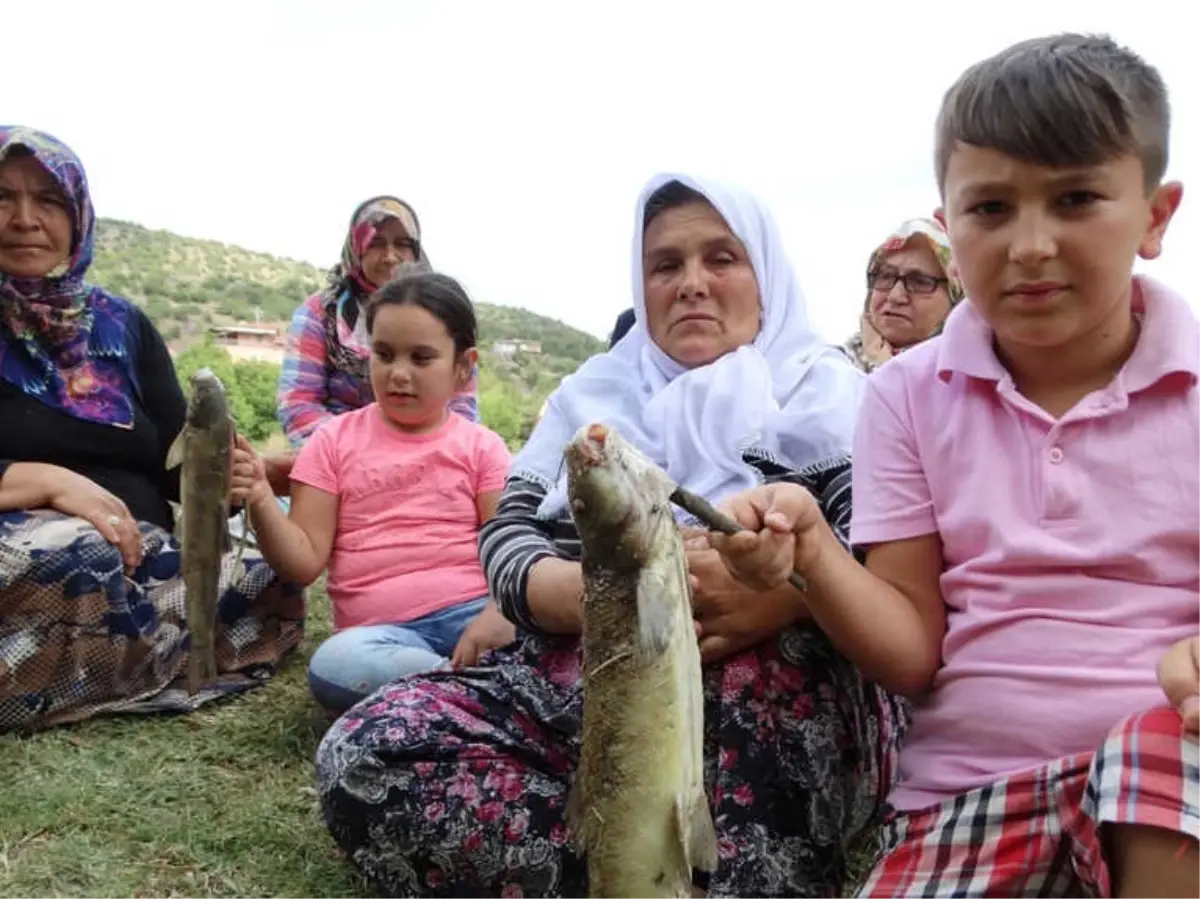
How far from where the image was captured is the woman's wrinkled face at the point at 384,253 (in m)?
6.63

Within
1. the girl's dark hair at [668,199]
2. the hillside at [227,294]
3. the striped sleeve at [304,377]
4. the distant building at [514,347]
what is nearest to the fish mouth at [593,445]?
the girl's dark hair at [668,199]

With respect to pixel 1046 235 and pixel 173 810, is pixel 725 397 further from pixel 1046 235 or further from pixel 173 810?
pixel 173 810

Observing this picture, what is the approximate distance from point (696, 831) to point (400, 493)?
108 inches

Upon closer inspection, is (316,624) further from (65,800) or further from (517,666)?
(517,666)

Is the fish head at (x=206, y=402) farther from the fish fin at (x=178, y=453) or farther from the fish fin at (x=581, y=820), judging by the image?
the fish fin at (x=581, y=820)

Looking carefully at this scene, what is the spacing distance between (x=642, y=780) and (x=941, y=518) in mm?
877

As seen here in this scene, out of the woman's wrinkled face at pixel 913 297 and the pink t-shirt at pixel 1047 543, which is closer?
the pink t-shirt at pixel 1047 543

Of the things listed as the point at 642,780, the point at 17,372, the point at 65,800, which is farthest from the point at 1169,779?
the point at 17,372

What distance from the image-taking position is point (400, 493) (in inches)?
184

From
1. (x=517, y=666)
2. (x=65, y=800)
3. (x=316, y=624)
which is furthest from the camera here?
(x=316, y=624)

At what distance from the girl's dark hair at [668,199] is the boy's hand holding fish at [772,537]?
1046 mm

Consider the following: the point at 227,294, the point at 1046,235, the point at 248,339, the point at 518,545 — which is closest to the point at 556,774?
the point at 518,545

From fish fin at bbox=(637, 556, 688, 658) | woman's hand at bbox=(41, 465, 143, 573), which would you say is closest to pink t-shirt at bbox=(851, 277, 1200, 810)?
fish fin at bbox=(637, 556, 688, 658)

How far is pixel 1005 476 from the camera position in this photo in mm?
2416
